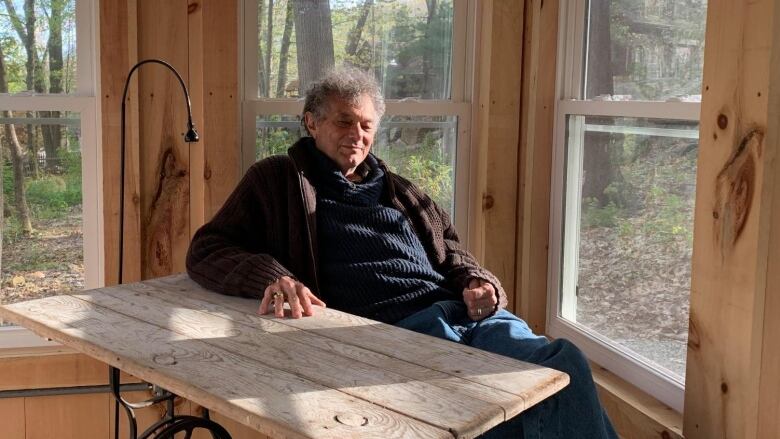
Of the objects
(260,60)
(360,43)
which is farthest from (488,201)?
(260,60)

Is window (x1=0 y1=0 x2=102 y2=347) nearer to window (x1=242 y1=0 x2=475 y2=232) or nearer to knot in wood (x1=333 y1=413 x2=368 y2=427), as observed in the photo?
window (x1=242 y1=0 x2=475 y2=232)

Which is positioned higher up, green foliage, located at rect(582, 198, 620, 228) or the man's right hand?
green foliage, located at rect(582, 198, 620, 228)

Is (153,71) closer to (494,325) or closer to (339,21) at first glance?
(339,21)

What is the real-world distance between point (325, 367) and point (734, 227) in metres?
0.98

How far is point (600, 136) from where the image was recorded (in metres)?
2.72

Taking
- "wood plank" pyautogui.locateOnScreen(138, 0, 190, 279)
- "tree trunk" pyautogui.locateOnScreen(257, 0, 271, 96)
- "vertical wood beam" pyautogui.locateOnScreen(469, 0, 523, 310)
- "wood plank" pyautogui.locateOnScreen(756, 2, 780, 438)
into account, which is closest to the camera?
"wood plank" pyautogui.locateOnScreen(756, 2, 780, 438)

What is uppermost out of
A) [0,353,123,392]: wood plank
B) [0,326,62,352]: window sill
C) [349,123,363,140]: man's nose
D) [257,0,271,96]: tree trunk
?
[257,0,271,96]: tree trunk

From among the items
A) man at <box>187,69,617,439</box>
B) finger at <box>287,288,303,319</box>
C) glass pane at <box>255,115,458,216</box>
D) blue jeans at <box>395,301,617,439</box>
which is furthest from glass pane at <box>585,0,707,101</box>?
finger at <box>287,288,303,319</box>

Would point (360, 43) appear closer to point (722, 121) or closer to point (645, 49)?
point (645, 49)

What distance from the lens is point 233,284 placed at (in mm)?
2229

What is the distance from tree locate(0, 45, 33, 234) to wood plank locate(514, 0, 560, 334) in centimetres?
166

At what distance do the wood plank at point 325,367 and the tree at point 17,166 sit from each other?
0.65 meters

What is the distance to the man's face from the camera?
252 cm

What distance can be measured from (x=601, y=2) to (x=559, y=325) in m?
1.09
